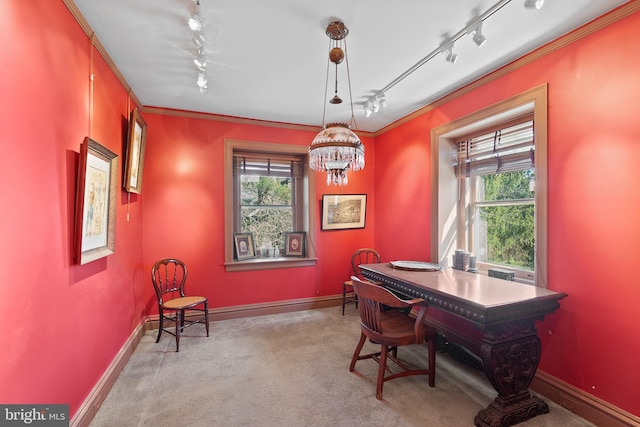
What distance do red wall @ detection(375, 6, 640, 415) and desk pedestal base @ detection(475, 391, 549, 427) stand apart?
0.34 m

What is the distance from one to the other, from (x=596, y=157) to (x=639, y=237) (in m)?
0.57

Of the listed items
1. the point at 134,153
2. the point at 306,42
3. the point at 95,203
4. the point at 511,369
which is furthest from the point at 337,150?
the point at 134,153

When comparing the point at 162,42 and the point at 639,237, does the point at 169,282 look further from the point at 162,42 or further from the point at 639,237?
the point at 639,237

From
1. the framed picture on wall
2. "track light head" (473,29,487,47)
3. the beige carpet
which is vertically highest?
"track light head" (473,29,487,47)

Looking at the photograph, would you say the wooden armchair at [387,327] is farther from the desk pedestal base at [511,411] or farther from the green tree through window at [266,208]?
the green tree through window at [266,208]

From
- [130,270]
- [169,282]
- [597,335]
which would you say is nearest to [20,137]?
[130,270]

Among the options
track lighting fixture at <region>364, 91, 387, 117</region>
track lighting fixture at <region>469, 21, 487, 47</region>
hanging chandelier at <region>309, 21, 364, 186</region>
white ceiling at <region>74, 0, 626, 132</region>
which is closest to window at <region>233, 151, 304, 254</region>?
white ceiling at <region>74, 0, 626, 132</region>

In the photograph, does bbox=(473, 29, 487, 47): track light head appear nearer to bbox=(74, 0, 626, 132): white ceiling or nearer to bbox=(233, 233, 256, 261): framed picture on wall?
bbox=(74, 0, 626, 132): white ceiling

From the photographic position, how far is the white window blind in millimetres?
2674

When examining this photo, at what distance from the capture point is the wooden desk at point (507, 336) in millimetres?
1915

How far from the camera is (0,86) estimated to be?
1214mm

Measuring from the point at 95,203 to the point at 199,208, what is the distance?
1.80 m

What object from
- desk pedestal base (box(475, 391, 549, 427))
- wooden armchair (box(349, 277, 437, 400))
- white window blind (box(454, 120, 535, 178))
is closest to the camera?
desk pedestal base (box(475, 391, 549, 427))

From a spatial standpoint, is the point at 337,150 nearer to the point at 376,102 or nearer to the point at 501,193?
the point at 376,102
